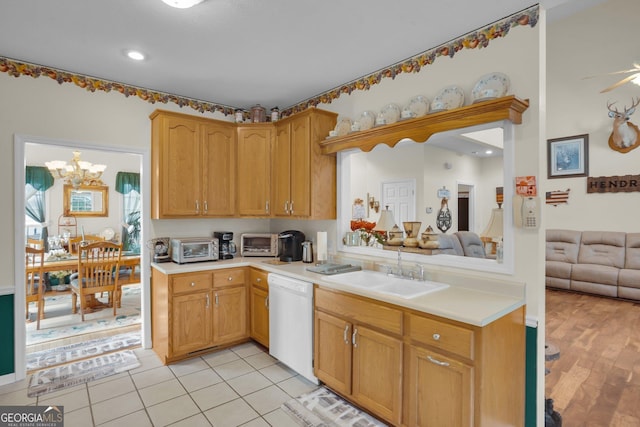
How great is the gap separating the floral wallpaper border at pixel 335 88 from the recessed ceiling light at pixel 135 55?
0.67 metres

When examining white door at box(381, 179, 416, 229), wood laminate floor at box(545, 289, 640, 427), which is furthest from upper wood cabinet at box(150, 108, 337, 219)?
white door at box(381, 179, 416, 229)

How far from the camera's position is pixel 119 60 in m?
2.62

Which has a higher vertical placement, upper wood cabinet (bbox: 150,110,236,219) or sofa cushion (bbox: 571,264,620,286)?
upper wood cabinet (bbox: 150,110,236,219)

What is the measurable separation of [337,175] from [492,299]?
1.80m

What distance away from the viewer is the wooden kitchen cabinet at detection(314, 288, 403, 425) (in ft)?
6.47

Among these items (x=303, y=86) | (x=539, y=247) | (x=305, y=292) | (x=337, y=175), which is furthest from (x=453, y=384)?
(x=303, y=86)

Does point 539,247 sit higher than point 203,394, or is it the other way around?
point 539,247

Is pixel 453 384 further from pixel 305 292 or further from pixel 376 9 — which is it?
pixel 376 9

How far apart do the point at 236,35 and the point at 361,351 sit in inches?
91.7

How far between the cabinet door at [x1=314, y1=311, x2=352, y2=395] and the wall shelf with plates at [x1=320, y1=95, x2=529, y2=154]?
4.64ft

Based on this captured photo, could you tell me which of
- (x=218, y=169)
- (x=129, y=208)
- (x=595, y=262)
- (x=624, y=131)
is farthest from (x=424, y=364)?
(x=129, y=208)

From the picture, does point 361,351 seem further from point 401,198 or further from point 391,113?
point 401,198

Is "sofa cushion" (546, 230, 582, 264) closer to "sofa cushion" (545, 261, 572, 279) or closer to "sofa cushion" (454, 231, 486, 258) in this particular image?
"sofa cushion" (545, 261, 572, 279)

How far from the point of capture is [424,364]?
1814 mm
